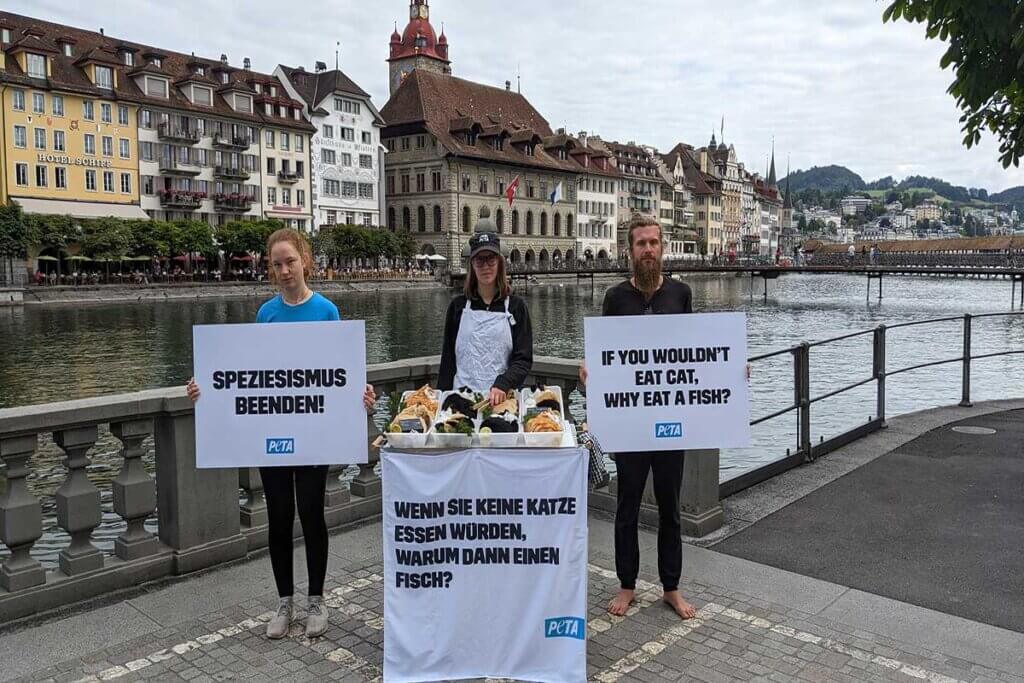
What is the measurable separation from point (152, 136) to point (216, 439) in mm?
68970

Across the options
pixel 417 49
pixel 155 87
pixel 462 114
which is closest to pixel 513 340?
pixel 155 87

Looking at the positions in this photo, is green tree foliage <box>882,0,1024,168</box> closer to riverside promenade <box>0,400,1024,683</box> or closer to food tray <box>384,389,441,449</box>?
riverside promenade <box>0,400,1024,683</box>

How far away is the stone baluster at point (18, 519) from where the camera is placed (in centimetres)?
463

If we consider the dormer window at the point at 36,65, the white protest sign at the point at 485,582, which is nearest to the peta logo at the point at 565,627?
the white protest sign at the point at 485,582

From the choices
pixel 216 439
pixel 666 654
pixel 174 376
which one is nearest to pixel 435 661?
pixel 666 654

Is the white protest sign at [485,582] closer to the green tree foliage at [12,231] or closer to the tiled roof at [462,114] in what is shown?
the green tree foliage at [12,231]

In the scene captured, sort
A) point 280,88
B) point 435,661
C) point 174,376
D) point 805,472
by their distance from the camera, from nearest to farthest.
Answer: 1. point 435,661
2. point 805,472
3. point 174,376
4. point 280,88

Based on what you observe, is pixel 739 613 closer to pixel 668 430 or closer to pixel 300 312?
pixel 668 430

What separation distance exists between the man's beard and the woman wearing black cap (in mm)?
615

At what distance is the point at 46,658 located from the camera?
4223 millimetres

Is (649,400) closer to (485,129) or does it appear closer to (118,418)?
(118,418)

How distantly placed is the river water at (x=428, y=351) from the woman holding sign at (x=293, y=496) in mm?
6504

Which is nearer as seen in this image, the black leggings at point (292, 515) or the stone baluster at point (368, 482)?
the black leggings at point (292, 515)

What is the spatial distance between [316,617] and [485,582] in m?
1.06
